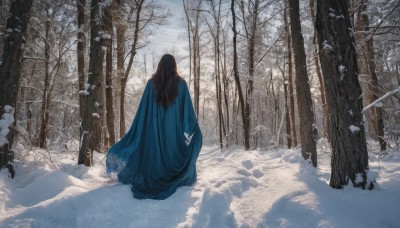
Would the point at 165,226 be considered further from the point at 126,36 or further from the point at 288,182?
the point at 126,36

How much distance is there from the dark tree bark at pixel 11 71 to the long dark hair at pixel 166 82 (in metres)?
2.59

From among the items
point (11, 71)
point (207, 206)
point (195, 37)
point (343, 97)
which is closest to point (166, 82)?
point (207, 206)

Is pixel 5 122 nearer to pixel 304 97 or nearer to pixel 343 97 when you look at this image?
pixel 343 97

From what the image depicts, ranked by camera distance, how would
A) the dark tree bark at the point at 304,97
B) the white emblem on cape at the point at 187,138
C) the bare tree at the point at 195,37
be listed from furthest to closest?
the bare tree at the point at 195,37
the dark tree bark at the point at 304,97
the white emblem on cape at the point at 187,138

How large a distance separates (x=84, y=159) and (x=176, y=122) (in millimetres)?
2459

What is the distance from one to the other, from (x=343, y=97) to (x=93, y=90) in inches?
183

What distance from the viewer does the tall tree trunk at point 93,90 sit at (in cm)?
538

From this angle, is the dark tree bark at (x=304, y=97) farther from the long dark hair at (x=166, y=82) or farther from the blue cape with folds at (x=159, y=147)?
the long dark hair at (x=166, y=82)

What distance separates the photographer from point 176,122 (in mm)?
4203

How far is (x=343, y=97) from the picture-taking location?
135 inches

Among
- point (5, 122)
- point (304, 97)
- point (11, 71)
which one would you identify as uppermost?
point (11, 71)

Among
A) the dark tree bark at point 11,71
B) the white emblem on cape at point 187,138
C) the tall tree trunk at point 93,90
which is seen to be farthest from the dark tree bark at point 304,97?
the dark tree bark at point 11,71

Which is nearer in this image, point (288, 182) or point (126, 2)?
point (288, 182)

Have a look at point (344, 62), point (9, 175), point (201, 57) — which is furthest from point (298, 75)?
point (201, 57)
